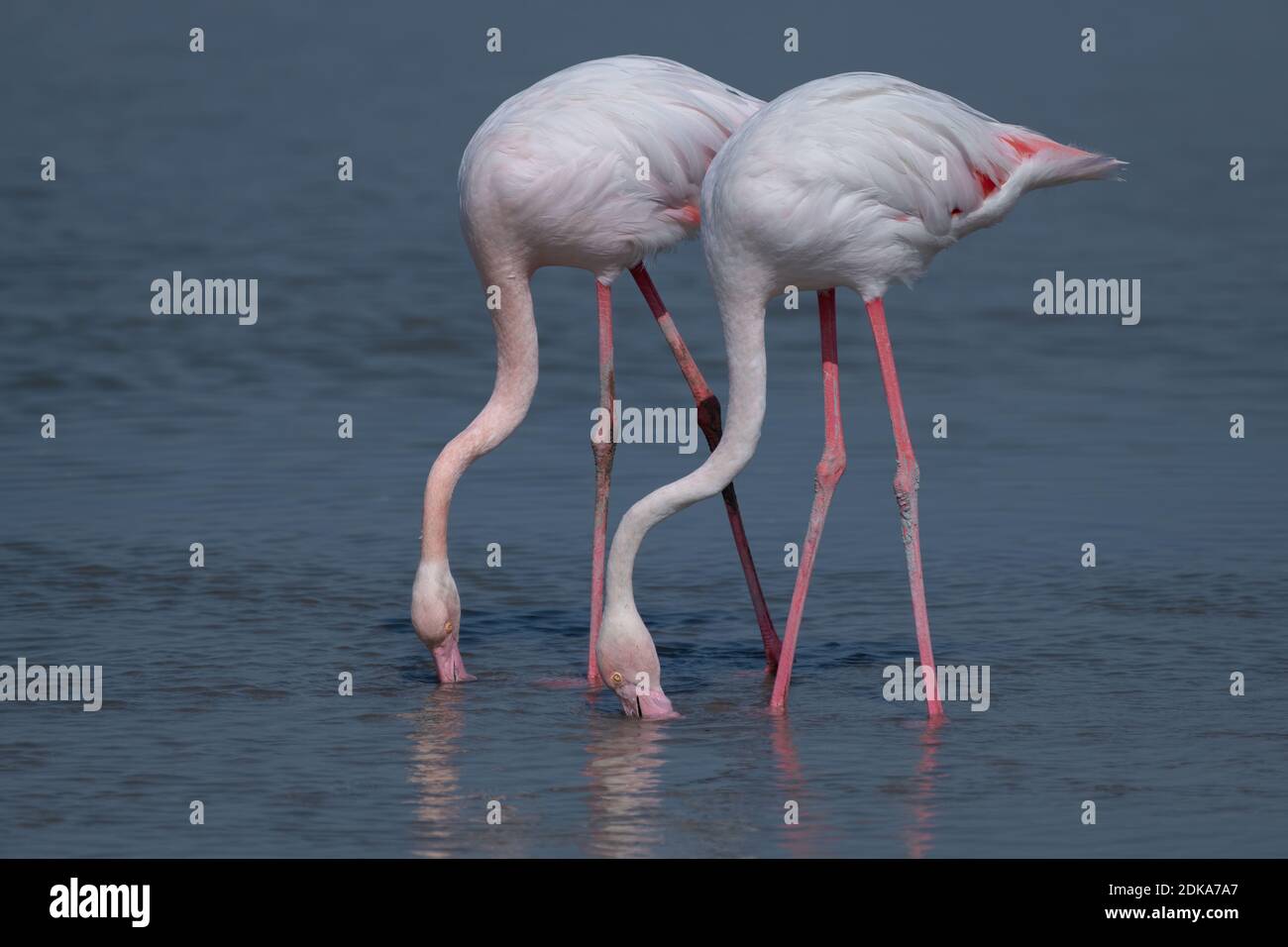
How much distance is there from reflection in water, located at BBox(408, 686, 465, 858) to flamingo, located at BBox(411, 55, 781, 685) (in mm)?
321

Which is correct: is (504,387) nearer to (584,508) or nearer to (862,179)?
(862,179)

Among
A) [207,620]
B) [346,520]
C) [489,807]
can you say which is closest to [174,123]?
[346,520]

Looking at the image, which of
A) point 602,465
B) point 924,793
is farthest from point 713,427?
point 924,793

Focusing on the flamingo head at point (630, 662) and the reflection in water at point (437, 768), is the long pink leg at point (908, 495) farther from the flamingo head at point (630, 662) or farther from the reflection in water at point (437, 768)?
the reflection in water at point (437, 768)

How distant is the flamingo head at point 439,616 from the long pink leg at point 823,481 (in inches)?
54.1

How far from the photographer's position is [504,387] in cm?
1066

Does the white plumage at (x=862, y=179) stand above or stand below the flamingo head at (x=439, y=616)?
above

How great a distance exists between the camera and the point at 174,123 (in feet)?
87.1

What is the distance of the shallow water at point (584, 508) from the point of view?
27.9 ft

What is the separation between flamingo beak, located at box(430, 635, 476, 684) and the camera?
10078 millimetres

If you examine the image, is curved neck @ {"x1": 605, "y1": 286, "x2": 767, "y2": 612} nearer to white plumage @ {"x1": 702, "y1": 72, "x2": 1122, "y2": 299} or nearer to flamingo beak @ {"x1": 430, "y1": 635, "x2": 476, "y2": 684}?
white plumage @ {"x1": 702, "y1": 72, "x2": 1122, "y2": 299}

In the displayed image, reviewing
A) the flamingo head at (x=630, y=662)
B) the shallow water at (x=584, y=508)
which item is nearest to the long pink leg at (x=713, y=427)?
the shallow water at (x=584, y=508)

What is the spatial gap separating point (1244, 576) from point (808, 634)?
7.55ft

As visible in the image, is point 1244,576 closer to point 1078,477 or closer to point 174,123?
point 1078,477
